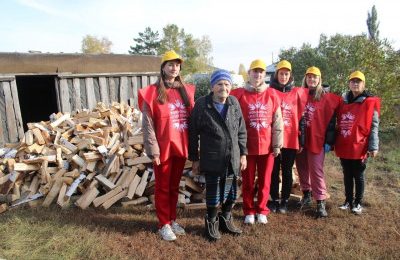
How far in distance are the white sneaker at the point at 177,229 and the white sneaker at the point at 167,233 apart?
0.47 feet

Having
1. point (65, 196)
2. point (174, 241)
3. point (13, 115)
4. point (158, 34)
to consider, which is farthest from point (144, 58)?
point (158, 34)

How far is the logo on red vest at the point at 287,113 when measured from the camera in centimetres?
466

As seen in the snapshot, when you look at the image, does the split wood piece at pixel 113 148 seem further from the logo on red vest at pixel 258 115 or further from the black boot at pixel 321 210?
the black boot at pixel 321 210

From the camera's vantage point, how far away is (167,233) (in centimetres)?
419

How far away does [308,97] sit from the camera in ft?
15.9

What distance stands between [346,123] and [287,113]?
33.7 inches

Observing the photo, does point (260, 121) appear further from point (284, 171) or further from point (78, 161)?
point (78, 161)

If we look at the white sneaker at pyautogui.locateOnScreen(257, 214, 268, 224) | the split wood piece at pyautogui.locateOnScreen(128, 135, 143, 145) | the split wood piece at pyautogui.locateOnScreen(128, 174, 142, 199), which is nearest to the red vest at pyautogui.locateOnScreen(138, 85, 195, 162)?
the white sneaker at pyautogui.locateOnScreen(257, 214, 268, 224)

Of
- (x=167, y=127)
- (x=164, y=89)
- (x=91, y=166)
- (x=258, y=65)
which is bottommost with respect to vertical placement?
(x=91, y=166)

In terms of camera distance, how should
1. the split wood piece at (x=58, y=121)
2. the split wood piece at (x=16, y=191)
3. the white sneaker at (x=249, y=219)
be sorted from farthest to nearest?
the split wood piece at (x=58, y=121)
the split wood piece at (x=16, y=191)
the white sneaker at (x=249, y=219)

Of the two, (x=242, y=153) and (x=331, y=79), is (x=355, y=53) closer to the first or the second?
(x=331, y=79)

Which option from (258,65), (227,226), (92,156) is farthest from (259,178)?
(92,156)

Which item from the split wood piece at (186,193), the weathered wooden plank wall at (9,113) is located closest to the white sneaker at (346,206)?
the split wood piece at (186,193)

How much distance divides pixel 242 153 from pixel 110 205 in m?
2.42
